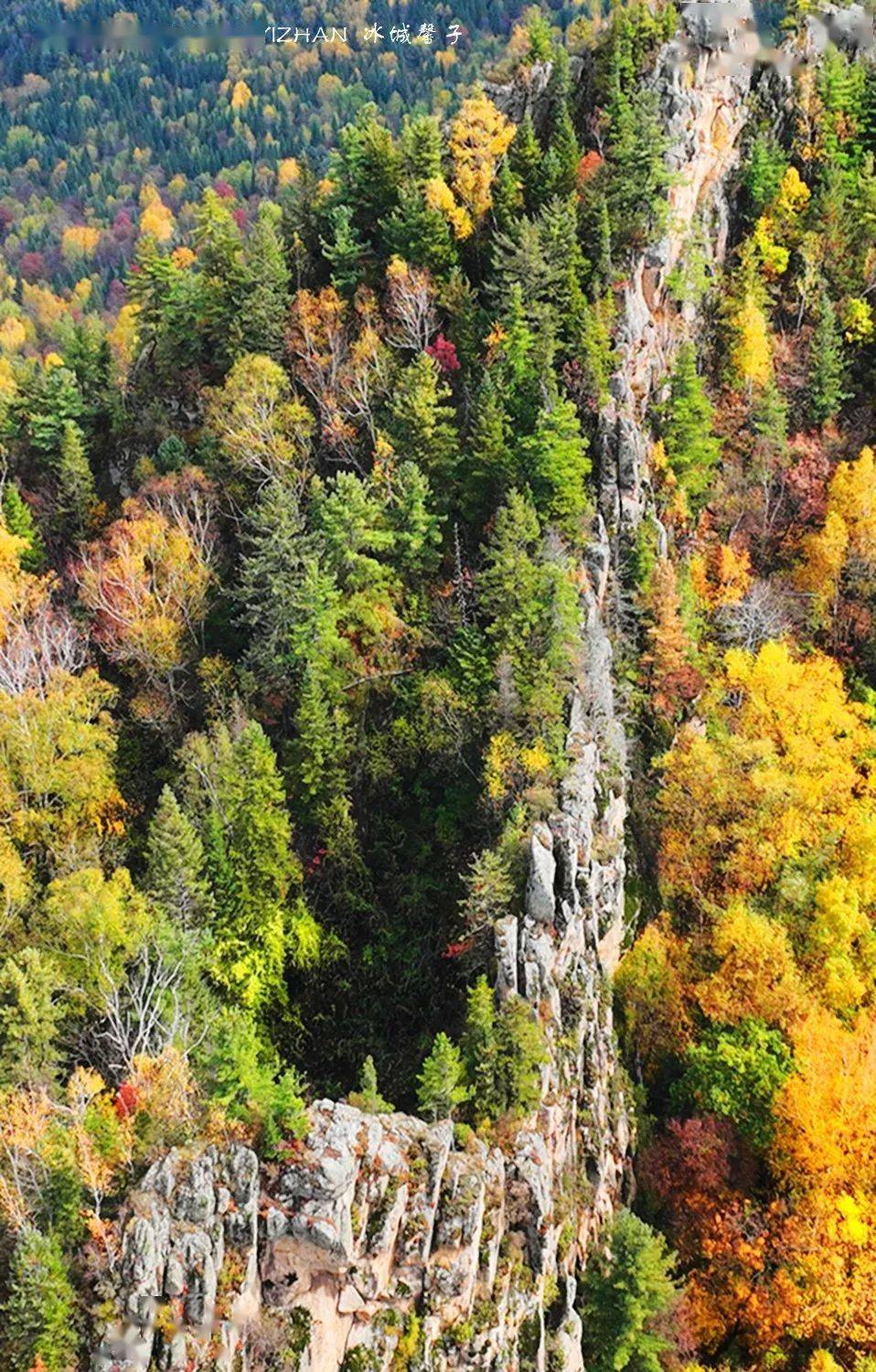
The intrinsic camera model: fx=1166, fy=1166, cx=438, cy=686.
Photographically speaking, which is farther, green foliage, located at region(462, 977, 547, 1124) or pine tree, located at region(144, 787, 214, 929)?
pine tree, located at region(144, 787, 214, 929)

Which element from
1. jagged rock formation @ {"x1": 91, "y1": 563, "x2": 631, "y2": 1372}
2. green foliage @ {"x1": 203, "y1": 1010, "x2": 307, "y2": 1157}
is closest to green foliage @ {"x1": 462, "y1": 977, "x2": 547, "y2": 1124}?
jagged rock formation @ {"x1": 91, "y1": 563, "x2": 631, "y2": 1372}

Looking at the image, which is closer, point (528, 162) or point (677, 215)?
point (528, 162)

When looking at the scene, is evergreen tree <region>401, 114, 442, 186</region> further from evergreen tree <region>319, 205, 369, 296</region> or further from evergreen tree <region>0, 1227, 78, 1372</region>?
evergreen tree <region>0, 1227, 78, 1372</region>

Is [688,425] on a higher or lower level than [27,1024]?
higher

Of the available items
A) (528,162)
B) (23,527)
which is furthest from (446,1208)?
(528,162)

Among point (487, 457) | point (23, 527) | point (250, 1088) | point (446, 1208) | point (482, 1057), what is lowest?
point (446, 1208)

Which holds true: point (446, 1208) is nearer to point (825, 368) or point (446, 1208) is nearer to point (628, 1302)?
point (628, 1302)
